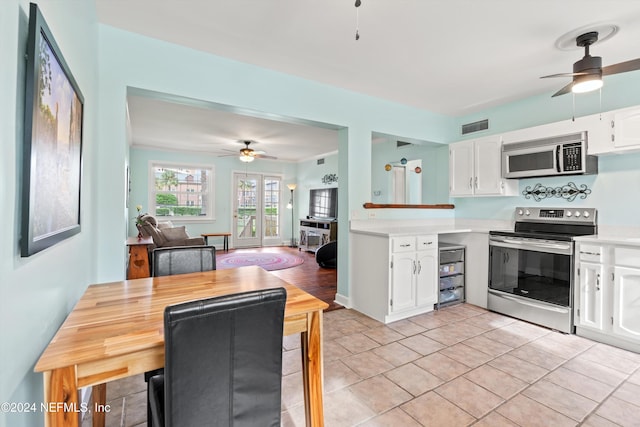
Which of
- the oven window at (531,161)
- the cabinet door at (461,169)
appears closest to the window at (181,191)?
the cabinet door at (461,169)

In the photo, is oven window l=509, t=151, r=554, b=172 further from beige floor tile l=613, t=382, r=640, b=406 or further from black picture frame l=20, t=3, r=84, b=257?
black picture frame l=20, t=3, r=84, b=257

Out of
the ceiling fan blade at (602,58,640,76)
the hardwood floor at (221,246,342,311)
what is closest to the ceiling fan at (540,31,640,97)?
the ceiling fan blade at (602,58,640,76)

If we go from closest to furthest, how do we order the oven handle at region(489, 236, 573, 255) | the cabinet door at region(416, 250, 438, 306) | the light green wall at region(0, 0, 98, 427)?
the light green wall at region(0, 0, 98, 427) < the oven handle at region(489, 236, 573, 255) < the cabinet door at region(416, 250, 438, 306)

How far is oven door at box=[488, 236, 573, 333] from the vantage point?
2.90 metres

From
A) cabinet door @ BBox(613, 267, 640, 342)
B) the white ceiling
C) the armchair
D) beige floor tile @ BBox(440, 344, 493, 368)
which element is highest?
the white ceiling

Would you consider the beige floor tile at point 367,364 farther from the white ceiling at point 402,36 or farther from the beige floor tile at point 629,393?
the white ceiling at point 402,36

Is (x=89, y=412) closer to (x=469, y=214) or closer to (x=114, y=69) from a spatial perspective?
(x=114, y=69)

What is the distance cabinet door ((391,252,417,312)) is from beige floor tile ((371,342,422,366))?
57cm

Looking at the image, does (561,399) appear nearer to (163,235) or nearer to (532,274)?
(532,274)

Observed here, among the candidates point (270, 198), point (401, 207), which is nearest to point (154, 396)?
point (401, 207)

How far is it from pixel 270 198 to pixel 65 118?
7677mm

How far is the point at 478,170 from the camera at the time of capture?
391 centimetres

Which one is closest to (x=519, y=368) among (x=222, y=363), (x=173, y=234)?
(x=222, y=363)

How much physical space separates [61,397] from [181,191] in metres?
7.44
